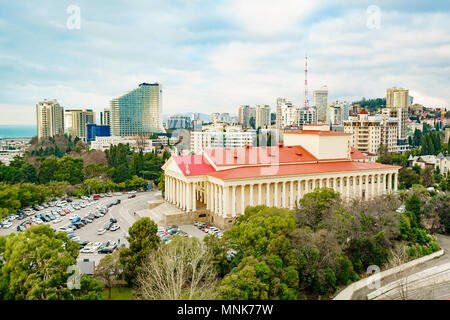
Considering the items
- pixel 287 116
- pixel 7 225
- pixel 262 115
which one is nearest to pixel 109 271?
pixel 7 225

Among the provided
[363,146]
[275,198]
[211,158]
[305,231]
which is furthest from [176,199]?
[363,146]

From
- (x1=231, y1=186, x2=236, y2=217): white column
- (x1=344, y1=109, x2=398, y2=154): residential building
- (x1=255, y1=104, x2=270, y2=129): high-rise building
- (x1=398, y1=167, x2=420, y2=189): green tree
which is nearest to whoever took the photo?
(x1=231, y1=186, x2=236, y2=217): white column

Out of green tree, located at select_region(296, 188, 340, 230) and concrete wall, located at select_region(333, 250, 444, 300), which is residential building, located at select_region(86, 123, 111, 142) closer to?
green tree, located at select_region(296, 188, 340, 230)

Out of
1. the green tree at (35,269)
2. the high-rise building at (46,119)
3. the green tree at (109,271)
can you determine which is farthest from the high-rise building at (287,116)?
the green tree at (35,269)

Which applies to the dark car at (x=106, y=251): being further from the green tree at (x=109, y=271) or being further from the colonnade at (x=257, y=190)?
the colonnade at (x=257, y=190)

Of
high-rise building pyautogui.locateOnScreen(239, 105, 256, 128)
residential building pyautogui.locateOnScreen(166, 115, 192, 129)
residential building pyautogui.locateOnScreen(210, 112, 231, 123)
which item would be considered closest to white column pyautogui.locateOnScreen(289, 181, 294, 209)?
residential building pyautogui.locateOnScreen(166, 115, 192, 129)
